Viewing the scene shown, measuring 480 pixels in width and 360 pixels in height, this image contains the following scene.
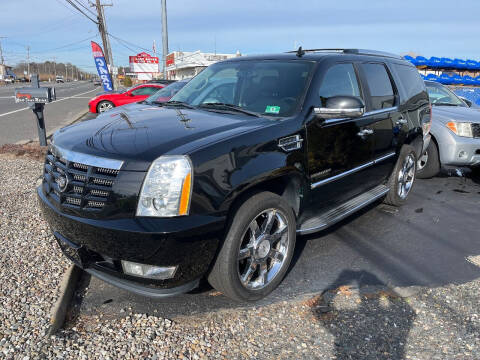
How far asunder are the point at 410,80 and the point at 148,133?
13.0 ft

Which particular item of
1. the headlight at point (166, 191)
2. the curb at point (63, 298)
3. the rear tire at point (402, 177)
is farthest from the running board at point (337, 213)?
the curb at point (63, 298)

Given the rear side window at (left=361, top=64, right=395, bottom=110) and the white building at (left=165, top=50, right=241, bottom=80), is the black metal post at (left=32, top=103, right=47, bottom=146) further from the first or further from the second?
the white building at (left=165, top=50, right=241, bottom=80)

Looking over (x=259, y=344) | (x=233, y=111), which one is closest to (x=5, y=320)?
(x=259, y=344)

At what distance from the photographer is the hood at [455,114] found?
6376mm

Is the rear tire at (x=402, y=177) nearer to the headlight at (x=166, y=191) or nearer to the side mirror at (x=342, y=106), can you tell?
the side mirror at (x=342, y=106)

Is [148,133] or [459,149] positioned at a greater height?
[148,133]

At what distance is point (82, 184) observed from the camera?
8.09 feet

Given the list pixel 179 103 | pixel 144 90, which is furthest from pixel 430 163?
pixel 144 90

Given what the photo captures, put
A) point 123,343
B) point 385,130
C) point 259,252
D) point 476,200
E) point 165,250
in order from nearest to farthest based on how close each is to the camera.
Answer: point 165,250 < point 123,343 < point 259,252 < point 385,130 < point 476,200

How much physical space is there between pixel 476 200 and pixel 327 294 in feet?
13.4

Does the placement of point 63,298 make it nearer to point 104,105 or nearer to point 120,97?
point 104,105

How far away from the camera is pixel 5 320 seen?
2.57m

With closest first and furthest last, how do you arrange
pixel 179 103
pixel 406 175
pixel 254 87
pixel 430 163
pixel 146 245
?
1. pixel 146 245
2. pixel 254 87
3. pixel 179 103
4. pixel 406 175
5. pixel 430 163

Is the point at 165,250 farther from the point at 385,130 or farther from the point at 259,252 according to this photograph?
the point at 385,130
